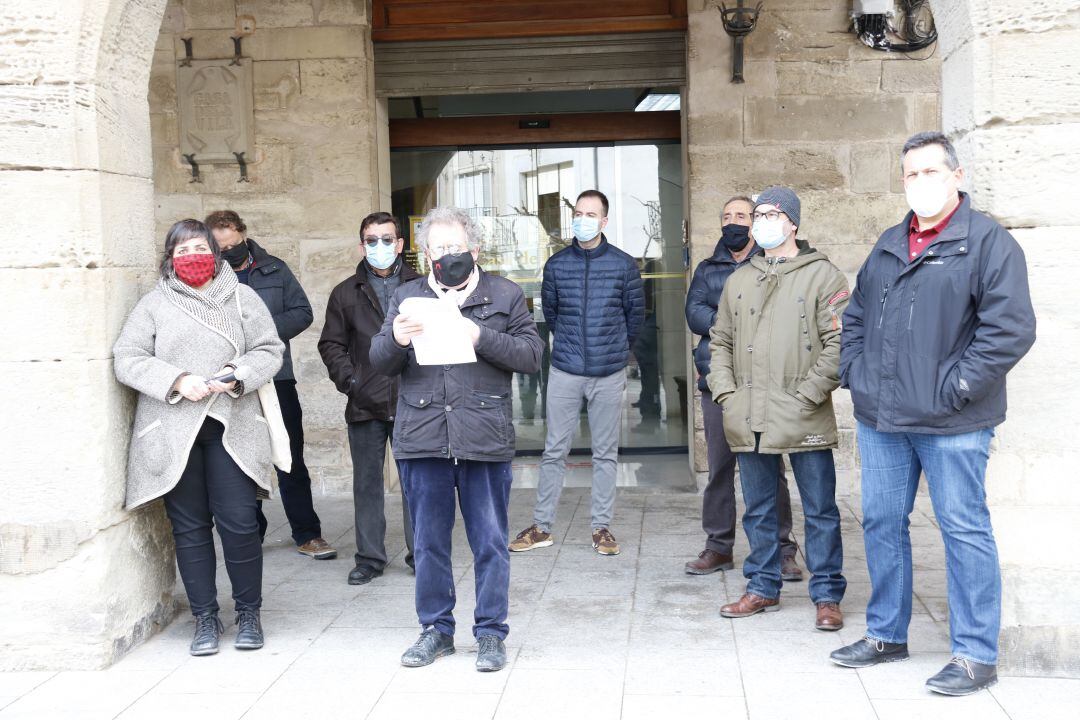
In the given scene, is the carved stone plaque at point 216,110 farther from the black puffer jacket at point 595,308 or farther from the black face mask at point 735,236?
the black face mask at point 735,236

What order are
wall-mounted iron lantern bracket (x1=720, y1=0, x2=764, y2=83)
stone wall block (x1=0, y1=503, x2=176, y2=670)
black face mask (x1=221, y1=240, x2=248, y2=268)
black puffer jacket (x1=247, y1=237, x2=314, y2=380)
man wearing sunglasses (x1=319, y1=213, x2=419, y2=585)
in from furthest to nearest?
wall-mounted iron lantern bracket (x1=720, y1=0, x2=764, y2=83) < black puffer jacket (x1=247, y1=237, x2=314, y2=380) < black face mask (x1=221, y1=240, x2=248, y2=268) < man wearing sunglasses (x1=319, y1=213, x2=419, y2=585) < stone wall block (x1=0, y1=503, x2=176, y2=670)

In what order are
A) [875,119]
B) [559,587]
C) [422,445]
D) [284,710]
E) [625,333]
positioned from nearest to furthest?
1. [284,710]
2. [422,445]
3. [559,587]
4. [625,333]
5. [875,119]

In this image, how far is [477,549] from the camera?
4129mm

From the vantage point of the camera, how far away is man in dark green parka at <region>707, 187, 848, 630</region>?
4359mm

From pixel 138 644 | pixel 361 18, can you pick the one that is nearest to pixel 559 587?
pixel 138 644

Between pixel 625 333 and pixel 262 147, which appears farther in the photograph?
pixel 262 147

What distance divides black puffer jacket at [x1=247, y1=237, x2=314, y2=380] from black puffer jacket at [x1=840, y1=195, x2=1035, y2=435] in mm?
2983

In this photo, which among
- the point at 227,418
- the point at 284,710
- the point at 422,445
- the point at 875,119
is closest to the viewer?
the point at 284,710

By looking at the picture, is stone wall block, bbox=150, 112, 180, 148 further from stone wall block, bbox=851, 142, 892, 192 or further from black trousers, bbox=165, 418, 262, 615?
stone wall block, bbox=851, 142, 892, 192

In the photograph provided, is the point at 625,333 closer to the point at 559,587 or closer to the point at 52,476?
the point at 559,587

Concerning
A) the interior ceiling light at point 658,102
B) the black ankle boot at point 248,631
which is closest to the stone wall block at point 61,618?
the black ankle boot at point 248,631

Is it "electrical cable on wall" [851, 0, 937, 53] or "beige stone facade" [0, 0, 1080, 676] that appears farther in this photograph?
"electrical cable on wall" [851, 0, 937, 53]

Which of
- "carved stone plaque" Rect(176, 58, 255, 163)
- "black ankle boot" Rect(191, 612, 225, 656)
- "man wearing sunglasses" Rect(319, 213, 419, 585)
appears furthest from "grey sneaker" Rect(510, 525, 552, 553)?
"carved stone plaque" Rect(176, 58, 255, 163)

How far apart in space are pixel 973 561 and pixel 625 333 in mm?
2513
